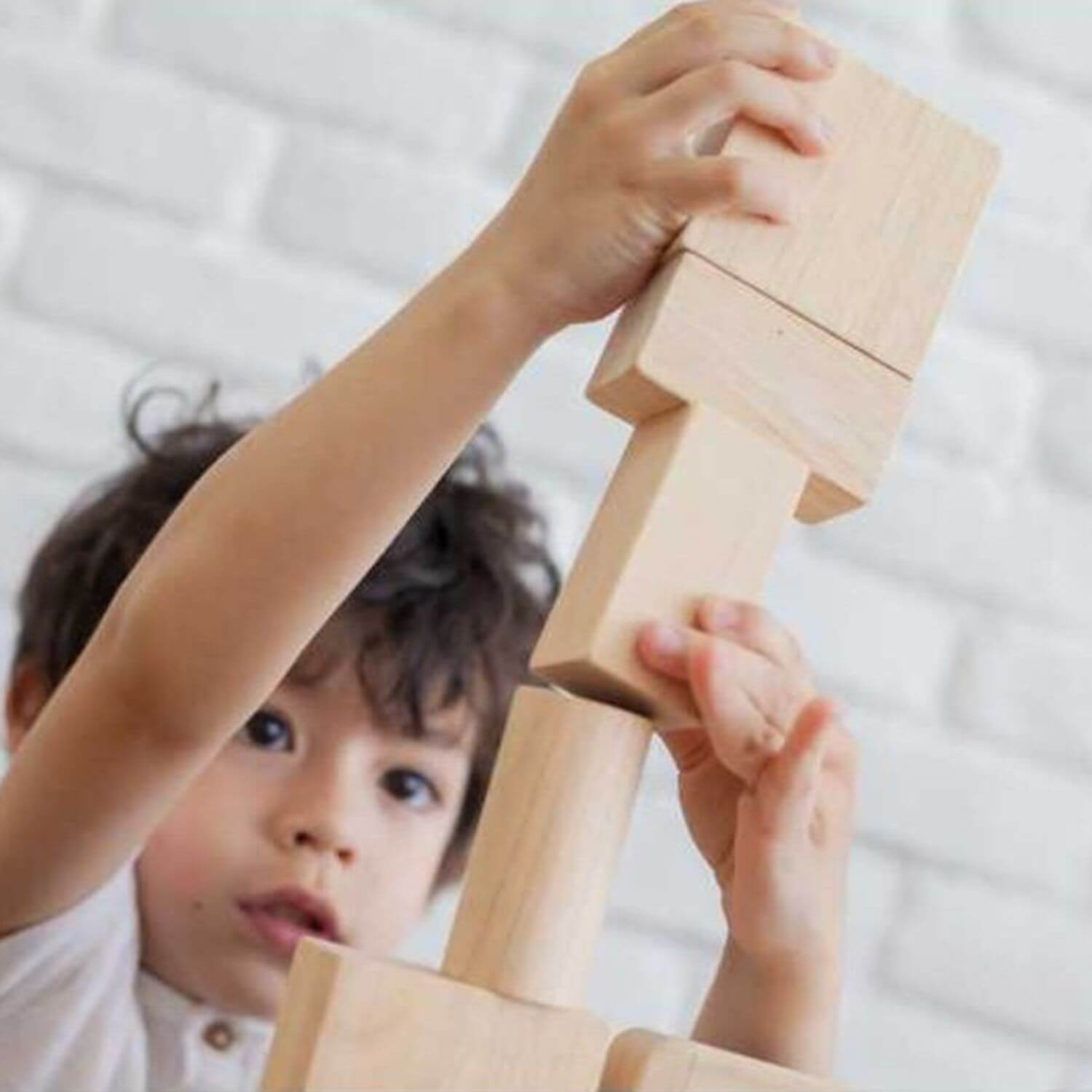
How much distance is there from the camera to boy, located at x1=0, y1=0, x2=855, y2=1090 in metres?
0.55

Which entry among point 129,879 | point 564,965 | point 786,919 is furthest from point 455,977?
point 129,879

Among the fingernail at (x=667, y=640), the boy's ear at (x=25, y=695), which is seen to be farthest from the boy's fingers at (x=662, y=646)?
the boy's ear at (x=25, y=695)

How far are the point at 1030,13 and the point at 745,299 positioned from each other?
0.72 metres

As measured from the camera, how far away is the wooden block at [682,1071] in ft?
1.64

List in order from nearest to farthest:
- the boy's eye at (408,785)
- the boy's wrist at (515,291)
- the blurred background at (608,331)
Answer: the boy's wrist at (515,291) → the boy's eye at (408,785) → the blurred background at (608,331)

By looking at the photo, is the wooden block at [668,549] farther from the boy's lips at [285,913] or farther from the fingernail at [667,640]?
the boy's lips at [285,913]

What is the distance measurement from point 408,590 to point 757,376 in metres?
0.49

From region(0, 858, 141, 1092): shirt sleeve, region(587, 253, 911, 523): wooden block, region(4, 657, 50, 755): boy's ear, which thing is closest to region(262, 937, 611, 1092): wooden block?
region(587, 253, 911, 523): wooden block

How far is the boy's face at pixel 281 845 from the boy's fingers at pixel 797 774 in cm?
40

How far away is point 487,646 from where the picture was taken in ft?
3.35

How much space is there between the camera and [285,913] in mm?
941

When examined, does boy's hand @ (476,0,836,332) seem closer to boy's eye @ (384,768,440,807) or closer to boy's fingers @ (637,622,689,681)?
boy's fingers @ (637,622,689,681)

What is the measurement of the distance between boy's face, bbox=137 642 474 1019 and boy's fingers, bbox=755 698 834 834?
404 millimetres

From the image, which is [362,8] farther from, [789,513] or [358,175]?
[789,513]
